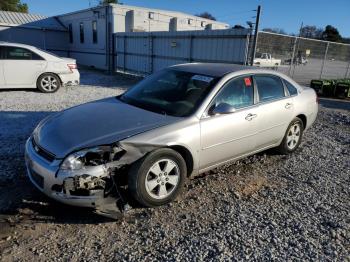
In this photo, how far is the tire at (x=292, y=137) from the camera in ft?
16.9

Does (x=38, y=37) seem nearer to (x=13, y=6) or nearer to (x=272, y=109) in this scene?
(x=272, y=109)

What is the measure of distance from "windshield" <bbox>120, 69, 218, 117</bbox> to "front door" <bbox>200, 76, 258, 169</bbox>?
226mm

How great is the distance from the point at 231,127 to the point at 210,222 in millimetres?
1301

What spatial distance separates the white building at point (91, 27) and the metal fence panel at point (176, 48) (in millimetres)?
1186

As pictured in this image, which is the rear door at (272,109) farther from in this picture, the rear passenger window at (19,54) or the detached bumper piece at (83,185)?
the rear passenger window at (19,54)

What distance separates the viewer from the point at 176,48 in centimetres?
1390

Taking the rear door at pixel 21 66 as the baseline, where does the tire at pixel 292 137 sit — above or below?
below

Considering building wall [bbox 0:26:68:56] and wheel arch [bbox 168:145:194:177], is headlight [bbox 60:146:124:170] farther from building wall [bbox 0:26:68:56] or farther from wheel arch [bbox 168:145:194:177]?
building wall [bbox 0:26:68:56]

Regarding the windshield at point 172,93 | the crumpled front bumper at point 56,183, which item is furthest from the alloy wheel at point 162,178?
the windshield at point 172,93

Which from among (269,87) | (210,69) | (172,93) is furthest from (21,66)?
(269,87)

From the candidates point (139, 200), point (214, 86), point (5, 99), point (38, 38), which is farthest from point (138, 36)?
point (139, 200)

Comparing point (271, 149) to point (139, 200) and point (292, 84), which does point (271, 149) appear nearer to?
point (292, 84)

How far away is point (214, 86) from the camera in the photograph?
397 cm

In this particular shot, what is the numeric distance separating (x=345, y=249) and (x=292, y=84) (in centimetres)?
304
